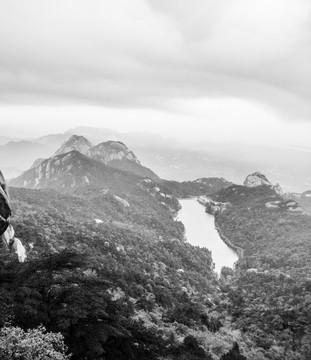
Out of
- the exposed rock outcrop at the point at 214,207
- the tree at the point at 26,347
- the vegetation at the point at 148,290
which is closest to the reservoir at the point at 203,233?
the exposed rock outcrop at the point at 214,207

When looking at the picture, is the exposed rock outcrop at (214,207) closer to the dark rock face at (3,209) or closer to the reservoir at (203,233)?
the reservoir at (203,233)

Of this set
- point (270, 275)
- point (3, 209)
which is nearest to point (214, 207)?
point (270, 275)

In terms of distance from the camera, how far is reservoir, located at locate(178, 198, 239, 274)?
109m

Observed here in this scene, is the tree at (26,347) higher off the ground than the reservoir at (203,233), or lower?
higher

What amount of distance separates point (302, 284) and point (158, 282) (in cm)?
2857

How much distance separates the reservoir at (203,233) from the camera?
4308 inches

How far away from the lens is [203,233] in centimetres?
13950

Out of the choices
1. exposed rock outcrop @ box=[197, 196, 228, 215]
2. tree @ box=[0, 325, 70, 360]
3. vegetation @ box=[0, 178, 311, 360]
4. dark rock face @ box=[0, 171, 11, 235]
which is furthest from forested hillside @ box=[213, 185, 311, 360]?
dark rock face @ box=[0, 171, 11, 235]

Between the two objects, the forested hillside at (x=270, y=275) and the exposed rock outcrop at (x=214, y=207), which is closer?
the forested hillside at (x=270, y=275)

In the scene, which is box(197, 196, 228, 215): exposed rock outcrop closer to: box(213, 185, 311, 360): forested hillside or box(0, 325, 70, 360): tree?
box(213, 185, 311, 360): forested hillside

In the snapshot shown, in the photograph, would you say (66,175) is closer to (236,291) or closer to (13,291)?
(236,291)

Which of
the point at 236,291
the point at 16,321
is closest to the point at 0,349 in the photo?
the point at 16,321

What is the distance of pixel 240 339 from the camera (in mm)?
37469

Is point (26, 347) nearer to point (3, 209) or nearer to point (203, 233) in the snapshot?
point (3, 209)
